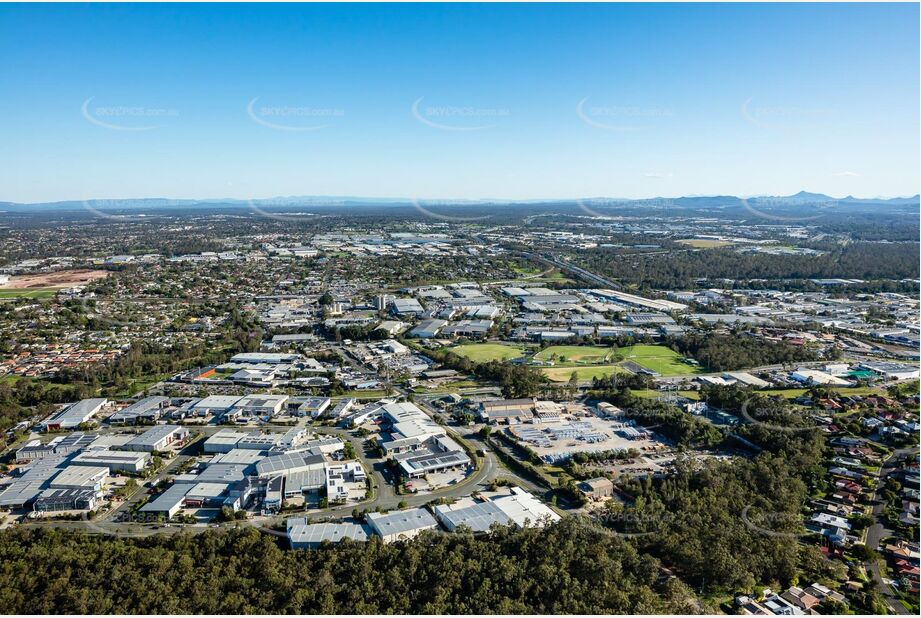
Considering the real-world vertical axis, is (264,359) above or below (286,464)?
below

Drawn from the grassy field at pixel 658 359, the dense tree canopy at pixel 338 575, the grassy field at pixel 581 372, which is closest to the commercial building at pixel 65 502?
the dense tree canopy at pixel 338 575

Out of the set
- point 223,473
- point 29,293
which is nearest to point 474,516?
point 223,473

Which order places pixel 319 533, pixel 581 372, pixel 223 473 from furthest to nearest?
pixel 581 372, pixel 223 473, pixel 319 533

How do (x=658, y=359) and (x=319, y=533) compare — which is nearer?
(x=319, y=533)

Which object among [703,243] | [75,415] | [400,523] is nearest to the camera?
[400,523]

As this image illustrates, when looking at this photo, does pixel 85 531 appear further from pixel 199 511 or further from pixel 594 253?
pixel 594 253

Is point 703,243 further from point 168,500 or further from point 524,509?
point 168,500

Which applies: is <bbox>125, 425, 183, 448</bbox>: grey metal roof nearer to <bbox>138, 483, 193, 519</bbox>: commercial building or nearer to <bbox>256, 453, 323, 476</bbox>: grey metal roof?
<bbox>138, 483, 193, 519</bbox>: commercial building
